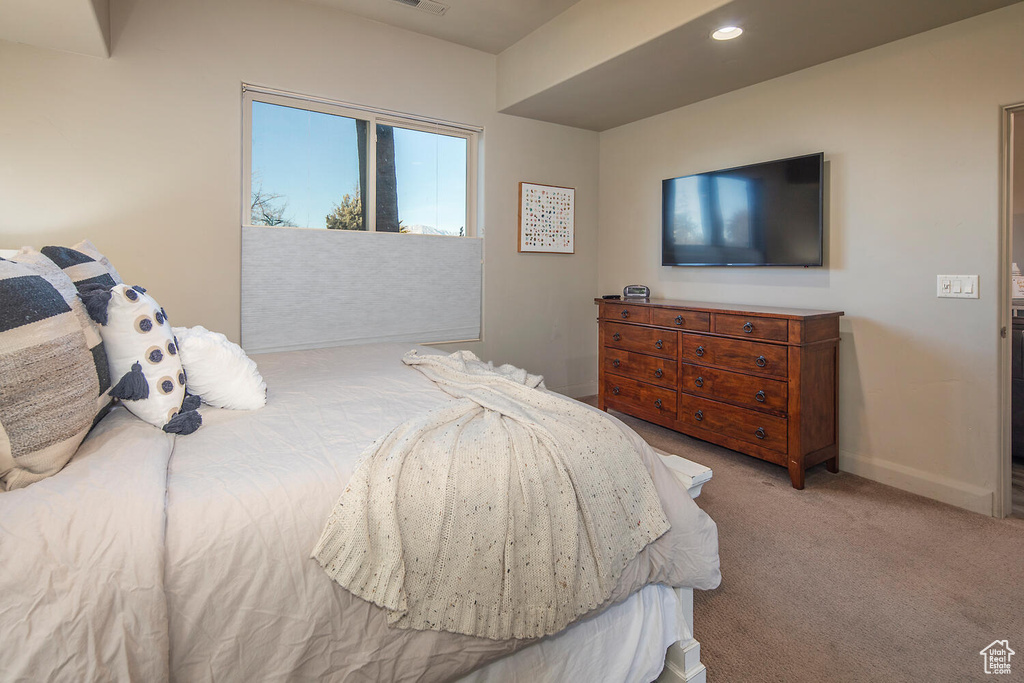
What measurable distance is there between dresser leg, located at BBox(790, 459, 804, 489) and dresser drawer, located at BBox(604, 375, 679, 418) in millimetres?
787

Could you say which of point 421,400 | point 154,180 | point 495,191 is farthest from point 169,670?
point 495,191

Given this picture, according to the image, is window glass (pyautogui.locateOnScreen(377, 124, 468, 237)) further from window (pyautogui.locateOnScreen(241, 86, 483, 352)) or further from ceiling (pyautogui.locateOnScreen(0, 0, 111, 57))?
ceiling (pyautogui.locateOnScreen(0, 0, 111, 57))

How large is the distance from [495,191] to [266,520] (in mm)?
3373

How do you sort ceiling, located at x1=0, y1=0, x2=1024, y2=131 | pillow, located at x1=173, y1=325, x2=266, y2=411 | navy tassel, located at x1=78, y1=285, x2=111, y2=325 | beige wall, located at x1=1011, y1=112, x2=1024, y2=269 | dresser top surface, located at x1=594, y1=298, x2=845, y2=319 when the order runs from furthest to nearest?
beige wall, located at x1=1011, y1=112, x2=1024, y2=269 < dresser top surface, located at x1=594, y1=298, x2=845, y2=319 < ceiling, located at x1=0, y1=0, x2=1024, y2=131 < pillow, located at x1=173, y1=325, x2=266, y2=411 < navy tassel, located at x1=78, y1=285, x2=111, y2=325

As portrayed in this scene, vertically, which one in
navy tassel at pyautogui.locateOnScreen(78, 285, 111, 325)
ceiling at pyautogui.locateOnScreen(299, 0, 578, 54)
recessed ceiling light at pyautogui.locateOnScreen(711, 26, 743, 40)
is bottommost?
navy tassel at pyautogui.locateOnScreen(78, 285, 111, 325)

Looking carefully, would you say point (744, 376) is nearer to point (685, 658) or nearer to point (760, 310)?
point (760, 310)

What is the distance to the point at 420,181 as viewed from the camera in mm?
3773

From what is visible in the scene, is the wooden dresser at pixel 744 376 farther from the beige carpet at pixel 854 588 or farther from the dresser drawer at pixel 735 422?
the beige carpet at pixel 854 588

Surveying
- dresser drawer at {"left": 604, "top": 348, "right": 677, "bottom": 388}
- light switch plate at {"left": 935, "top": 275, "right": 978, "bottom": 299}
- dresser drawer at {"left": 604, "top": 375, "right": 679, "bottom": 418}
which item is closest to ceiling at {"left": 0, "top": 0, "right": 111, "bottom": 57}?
dresser drawer at {"left": 604, "top": 348, "right": 677, "bottom": 388}

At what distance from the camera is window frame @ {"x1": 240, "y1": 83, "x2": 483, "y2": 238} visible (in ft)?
10.2

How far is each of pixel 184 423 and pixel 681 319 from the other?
8.98 ft

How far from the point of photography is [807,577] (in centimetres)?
196

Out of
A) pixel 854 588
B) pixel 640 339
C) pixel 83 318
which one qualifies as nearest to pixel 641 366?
pixel 640 339

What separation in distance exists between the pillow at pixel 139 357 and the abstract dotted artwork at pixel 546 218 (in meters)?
3.05
